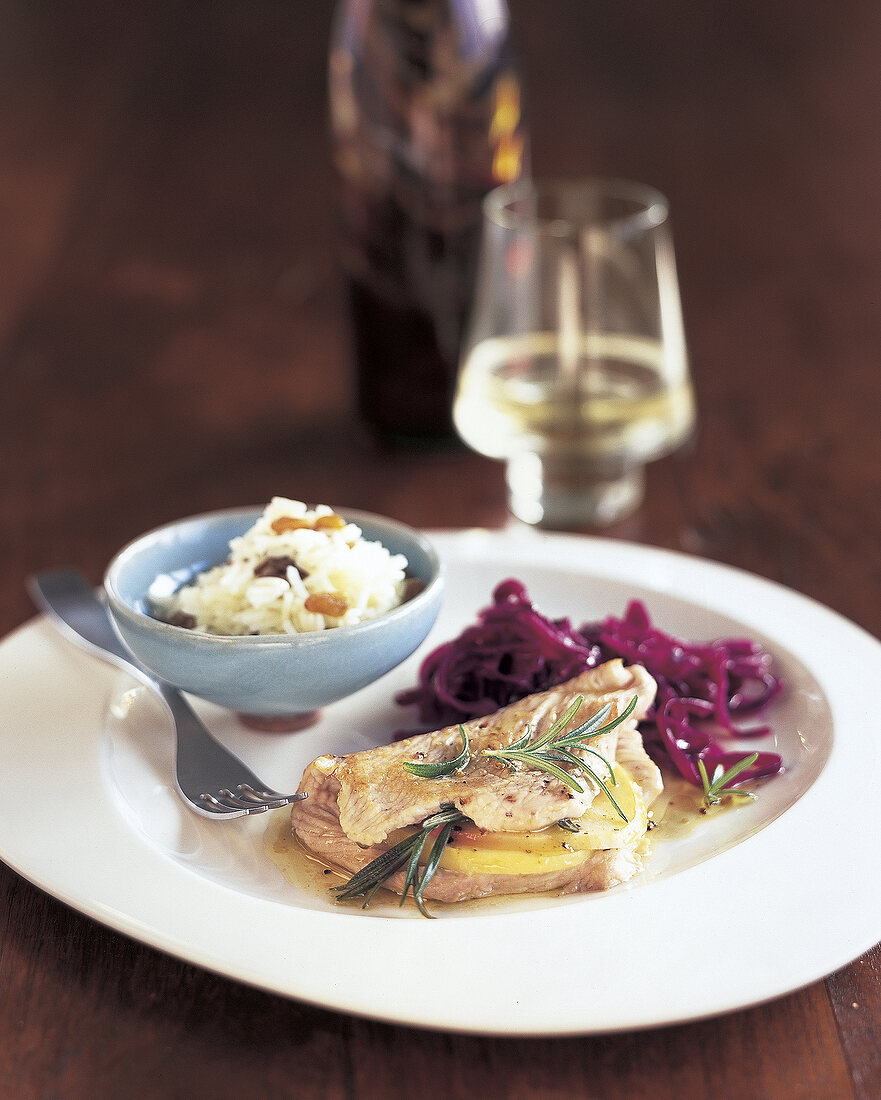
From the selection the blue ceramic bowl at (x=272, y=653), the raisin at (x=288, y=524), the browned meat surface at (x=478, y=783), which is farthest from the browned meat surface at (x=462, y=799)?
the raisin at (x=288, y=524)

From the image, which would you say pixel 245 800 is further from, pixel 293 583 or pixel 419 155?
pixel 419 155

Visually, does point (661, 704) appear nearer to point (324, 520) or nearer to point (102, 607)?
point (324, 520)

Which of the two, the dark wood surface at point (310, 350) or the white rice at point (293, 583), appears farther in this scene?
the white rice at point (293, 583)

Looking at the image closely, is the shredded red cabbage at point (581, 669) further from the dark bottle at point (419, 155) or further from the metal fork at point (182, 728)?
the dark bottle at point (419, 155)

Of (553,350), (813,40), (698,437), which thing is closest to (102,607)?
(553,350)

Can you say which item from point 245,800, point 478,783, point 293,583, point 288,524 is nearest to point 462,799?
point 478,783

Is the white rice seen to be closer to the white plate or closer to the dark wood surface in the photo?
the white plate

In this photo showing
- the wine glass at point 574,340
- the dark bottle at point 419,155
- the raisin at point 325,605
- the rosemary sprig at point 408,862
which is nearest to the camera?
the rosemary sprig at point 408,862
